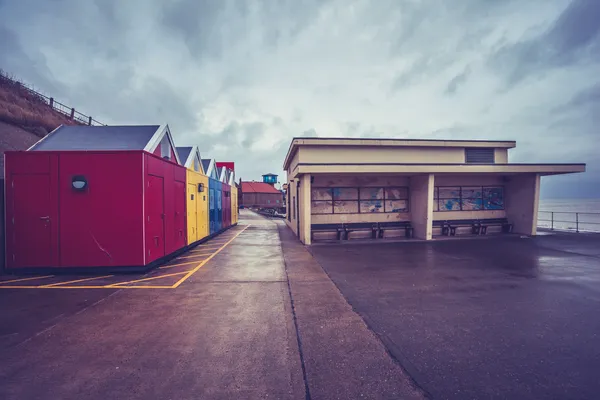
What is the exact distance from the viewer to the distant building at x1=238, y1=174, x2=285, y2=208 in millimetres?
66062

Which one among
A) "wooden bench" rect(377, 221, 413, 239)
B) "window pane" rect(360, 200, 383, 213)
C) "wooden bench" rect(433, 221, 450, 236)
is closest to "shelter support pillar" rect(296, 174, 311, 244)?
"window pane" rect(360, 200, 383, 213)

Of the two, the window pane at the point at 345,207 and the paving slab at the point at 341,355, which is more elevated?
the window pane at the point at 345,207

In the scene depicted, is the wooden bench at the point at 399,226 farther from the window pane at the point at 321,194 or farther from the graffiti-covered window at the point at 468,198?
the window pane at the point at 321,194

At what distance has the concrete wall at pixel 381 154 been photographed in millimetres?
14055

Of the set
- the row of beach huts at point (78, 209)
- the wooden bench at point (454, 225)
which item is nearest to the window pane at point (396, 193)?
the wooden bench at point (454, 225)

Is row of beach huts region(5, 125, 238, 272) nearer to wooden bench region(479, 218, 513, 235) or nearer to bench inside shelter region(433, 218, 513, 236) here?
bench inside shelter region(433, 218, 513, 236)

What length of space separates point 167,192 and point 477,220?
56.1 feet

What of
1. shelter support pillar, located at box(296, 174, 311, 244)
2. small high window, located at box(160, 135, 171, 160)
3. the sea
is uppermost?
small high window, located at box(160, 135, 171, 160)

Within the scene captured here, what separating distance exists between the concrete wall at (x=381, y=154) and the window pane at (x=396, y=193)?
1827 mm

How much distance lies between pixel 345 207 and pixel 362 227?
1.50 metres

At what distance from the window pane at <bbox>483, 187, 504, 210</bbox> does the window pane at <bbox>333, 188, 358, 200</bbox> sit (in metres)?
8.33

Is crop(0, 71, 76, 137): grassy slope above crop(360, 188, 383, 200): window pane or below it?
above

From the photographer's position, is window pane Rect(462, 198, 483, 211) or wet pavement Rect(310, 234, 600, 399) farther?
window pane Rect(462, 198, 483, 211)

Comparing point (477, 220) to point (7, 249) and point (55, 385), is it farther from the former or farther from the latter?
point (7, 249)
